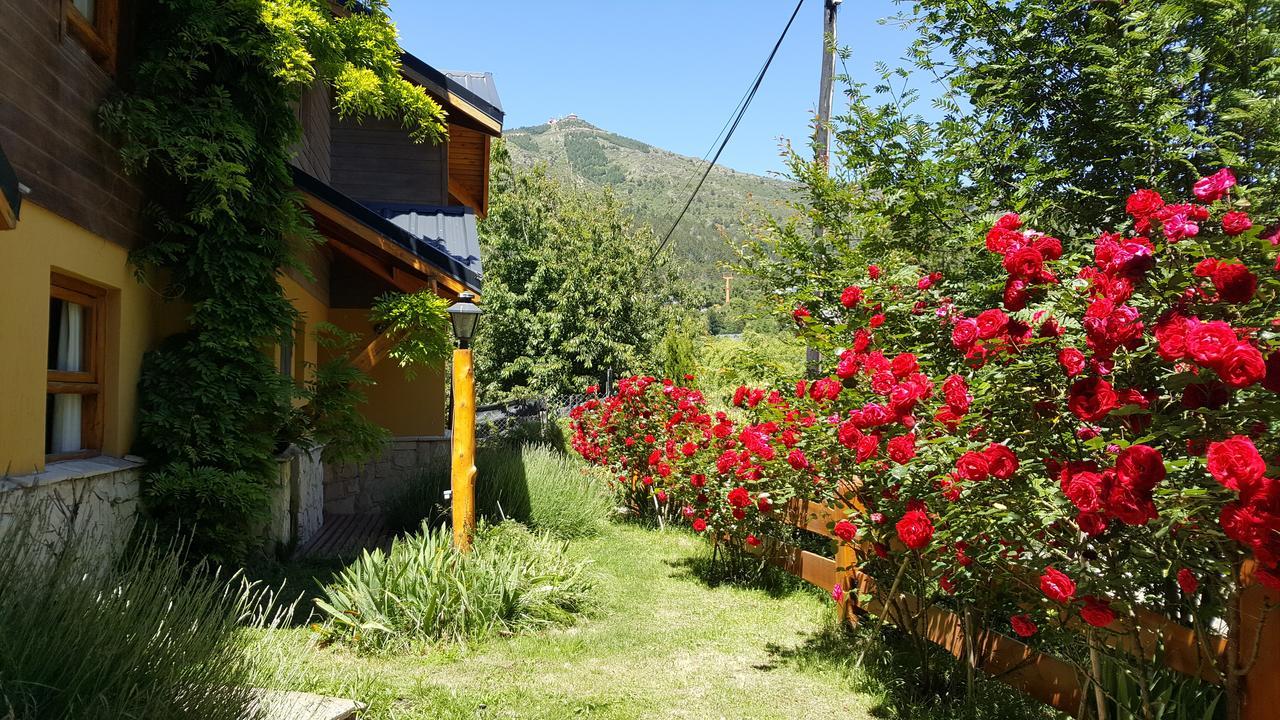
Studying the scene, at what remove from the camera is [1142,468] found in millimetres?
2143

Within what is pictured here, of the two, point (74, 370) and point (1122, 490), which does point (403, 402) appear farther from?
point (1122, 490)

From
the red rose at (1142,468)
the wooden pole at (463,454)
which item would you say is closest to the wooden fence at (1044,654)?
the red rose at (1142,468)

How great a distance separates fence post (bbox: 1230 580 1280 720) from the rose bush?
8cm

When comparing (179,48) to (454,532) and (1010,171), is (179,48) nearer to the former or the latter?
(454,532)

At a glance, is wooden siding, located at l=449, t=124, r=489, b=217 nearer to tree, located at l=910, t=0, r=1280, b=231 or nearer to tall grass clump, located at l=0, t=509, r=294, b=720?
tree, located at l=910, t=0, r=1280, b=231

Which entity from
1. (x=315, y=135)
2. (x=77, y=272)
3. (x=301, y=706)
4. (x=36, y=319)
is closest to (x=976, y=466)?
(x=301, y=706)

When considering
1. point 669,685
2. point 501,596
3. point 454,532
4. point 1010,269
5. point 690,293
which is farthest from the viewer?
point 690,293

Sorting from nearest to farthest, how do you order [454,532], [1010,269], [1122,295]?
[1122,295] < [1010,269] < [454,532]

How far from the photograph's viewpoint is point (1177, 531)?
8.44 ft

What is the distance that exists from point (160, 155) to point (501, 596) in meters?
3.91

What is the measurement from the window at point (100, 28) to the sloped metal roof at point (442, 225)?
4435 mm

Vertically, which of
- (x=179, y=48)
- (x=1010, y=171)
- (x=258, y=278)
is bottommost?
(x=258, y=278)

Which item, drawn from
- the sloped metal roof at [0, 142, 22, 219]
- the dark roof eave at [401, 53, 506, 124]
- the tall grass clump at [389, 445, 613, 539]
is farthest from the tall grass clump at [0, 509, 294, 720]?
the dark roof eave at [401, 53, 506, 124]

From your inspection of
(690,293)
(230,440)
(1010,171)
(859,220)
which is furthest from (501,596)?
(690,293)
